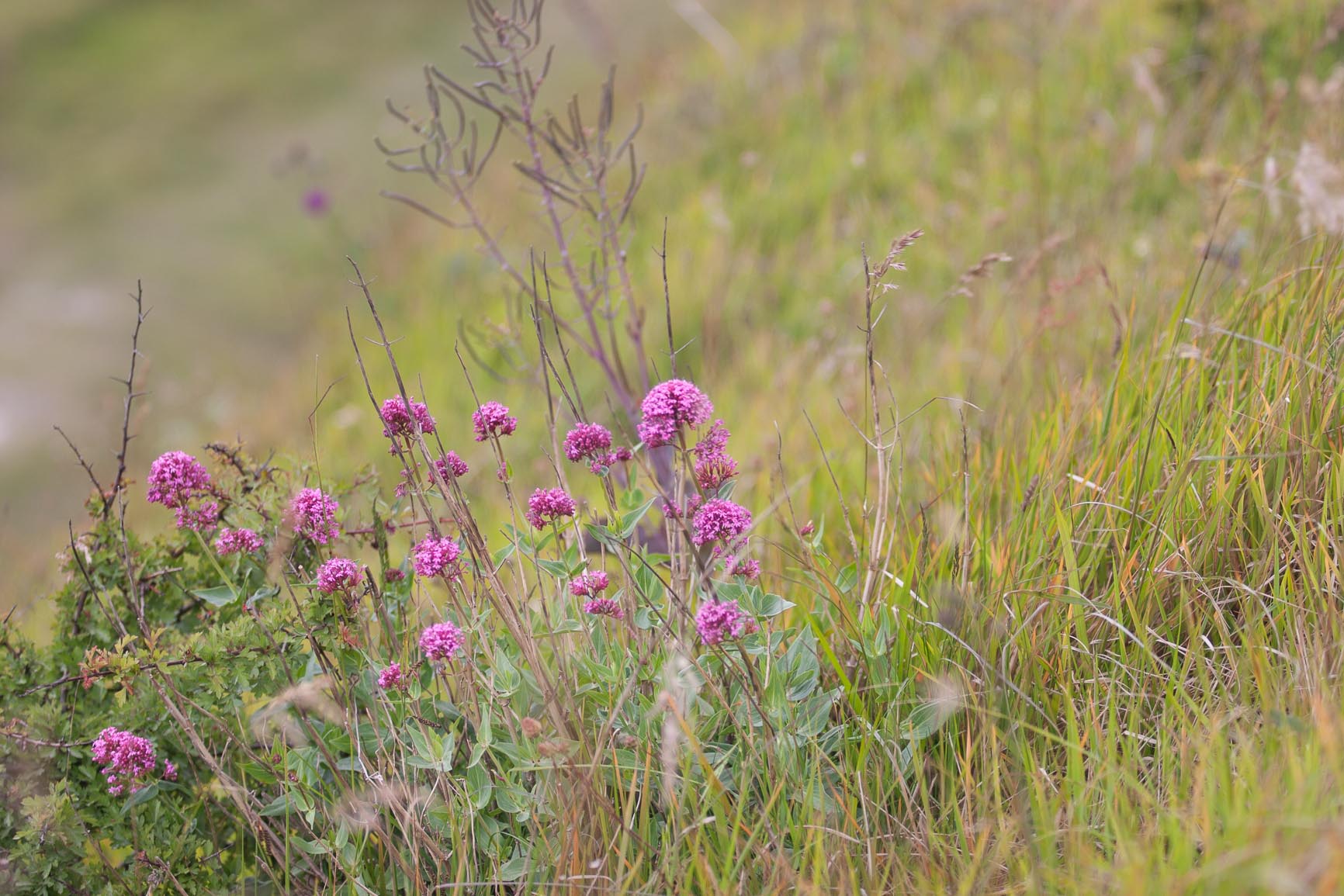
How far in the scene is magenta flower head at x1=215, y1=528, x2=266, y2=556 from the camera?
5.66 ft

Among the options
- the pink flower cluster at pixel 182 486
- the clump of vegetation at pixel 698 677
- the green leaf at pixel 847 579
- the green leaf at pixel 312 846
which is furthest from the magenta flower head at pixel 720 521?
the pink flower cluster at pixel 182 486

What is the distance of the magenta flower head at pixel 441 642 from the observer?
1521 millimetres

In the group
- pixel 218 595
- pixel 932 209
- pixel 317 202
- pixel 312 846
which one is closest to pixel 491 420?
pixel 218 595

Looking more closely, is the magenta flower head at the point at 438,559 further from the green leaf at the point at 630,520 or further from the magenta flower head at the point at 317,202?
the magenta flower head at the point at 317,202

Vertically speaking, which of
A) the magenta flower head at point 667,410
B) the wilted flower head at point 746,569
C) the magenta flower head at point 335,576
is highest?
the magenta flower head at point 667,410

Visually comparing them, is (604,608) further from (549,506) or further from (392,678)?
(392,678)

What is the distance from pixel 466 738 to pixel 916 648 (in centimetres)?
78

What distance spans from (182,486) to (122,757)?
0.45 meters

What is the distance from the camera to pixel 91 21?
25.4ft

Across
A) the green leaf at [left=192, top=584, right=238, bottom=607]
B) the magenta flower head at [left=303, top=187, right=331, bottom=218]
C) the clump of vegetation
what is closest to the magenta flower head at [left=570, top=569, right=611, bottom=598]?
the clump of vegetation

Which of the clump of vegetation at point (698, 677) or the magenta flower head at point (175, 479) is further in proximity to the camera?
the magenta flower head at point (175, 479)

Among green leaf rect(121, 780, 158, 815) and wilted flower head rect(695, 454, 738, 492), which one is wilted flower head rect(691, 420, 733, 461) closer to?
wilted flower head rect(695, 454, 738, 492)

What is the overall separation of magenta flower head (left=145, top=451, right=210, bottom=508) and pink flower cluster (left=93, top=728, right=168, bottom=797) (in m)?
0.39

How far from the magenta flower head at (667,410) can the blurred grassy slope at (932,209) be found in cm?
109
